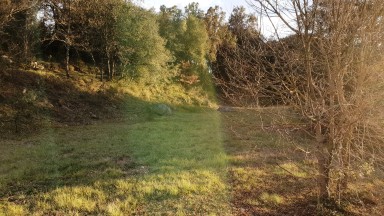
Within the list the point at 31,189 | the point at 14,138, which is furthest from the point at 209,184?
the point at 14,138

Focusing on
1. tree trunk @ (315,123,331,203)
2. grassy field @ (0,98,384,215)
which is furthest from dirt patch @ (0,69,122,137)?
tree trunk @ (315,123,331,203)

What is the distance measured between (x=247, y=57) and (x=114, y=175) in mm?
5553

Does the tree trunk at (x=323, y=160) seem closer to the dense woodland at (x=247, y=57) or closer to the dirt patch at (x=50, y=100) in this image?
the dense woodland at (x=247, y=57)

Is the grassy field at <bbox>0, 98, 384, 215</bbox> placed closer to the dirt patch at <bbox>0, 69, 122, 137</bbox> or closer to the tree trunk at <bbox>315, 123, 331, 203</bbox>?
the tree trunk at <bbox>315, 123, 331, 203</bbox>

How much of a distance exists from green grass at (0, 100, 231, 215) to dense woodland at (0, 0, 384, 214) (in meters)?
2.76

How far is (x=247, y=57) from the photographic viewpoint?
392 inches

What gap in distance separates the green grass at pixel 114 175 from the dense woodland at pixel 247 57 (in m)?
2.76

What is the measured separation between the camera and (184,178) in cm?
948

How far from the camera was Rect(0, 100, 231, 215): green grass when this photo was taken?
7.38 m

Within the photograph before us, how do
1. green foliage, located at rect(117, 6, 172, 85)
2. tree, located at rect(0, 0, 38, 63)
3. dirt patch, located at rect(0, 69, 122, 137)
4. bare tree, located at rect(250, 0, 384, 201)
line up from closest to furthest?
bare tree, located at rect(250, 0, 384, 201) < dirt patch, located at rect(0, 69, 122, 137) < tree, located at rect(0, 0, 38, 63) < green foliage, located at rect(117, 6, 172, 85)

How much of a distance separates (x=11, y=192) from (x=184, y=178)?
4639 millimetres

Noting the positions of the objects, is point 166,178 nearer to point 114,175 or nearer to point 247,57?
point 114,175

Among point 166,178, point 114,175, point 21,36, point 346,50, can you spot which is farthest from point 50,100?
point 346,50

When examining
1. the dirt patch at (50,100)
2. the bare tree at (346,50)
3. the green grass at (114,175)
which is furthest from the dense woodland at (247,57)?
the green grass at (114,175)
